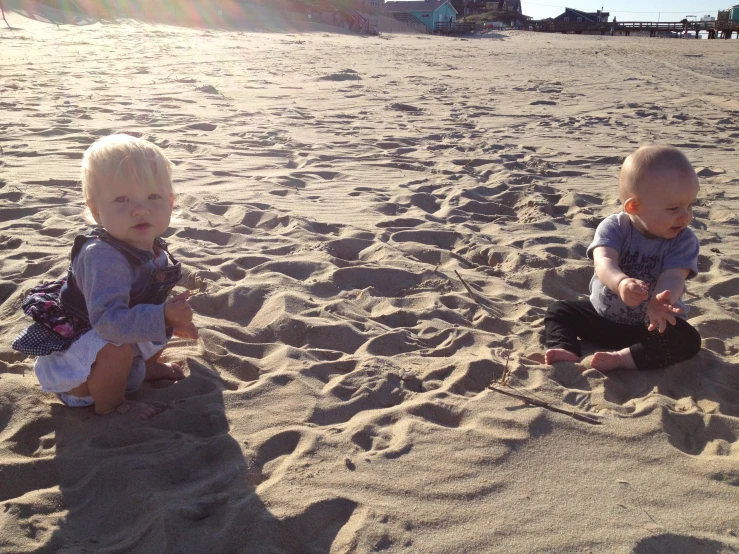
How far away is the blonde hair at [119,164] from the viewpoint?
2.14 meters

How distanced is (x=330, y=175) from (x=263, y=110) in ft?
10.2

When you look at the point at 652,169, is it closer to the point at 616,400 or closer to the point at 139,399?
the point at 616,400

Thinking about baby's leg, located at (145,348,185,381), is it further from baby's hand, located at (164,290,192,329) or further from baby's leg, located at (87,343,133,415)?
baby's hand, located at (164,290,192,329)

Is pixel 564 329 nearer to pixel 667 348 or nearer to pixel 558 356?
pixel 558 356

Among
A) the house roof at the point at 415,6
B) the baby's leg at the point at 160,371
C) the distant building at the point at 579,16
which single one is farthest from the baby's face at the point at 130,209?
the distant building at the point at 579,16

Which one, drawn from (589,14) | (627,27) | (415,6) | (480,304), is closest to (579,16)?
(589,14)

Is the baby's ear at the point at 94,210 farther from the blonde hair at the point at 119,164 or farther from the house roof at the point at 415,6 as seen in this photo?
the house roof at the point at 415,6

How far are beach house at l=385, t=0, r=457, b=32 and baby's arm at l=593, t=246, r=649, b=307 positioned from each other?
1867 inches

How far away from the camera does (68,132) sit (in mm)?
6234

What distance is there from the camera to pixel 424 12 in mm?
48281

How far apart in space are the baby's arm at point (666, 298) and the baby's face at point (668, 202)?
16 cm

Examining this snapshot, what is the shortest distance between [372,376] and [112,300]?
101cm

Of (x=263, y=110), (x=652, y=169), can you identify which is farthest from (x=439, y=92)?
(x=652, y=169)

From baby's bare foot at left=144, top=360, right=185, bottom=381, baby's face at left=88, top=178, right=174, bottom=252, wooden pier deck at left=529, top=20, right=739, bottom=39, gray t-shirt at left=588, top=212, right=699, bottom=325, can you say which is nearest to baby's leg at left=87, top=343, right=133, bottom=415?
baby's bare foot at left=144, top=360, right=185, bottom=381
